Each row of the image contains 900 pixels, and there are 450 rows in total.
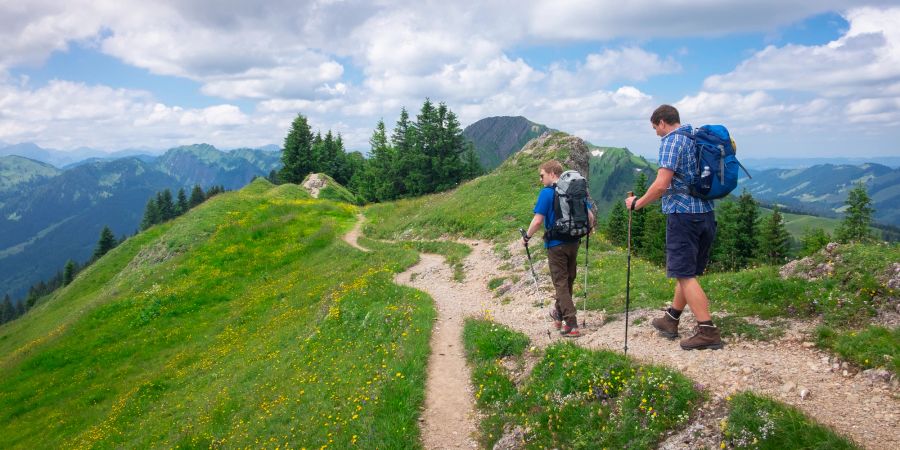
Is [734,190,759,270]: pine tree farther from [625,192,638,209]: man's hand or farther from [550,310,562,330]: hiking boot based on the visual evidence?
[625,192,638,209]: man's hand

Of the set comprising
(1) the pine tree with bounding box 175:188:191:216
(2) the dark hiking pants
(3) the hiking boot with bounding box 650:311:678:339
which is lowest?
(1) the pine tree with bounding box 175:188:191:216

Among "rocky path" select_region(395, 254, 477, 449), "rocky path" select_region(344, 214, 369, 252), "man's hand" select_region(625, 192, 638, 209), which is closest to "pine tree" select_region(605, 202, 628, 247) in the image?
"rocky path" select_region(344, 214, 369, 252)

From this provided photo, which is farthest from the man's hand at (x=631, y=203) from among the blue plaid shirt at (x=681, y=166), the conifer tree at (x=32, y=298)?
the conifer tree at (x=32, y=298)

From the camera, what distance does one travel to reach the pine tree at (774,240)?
5393cm

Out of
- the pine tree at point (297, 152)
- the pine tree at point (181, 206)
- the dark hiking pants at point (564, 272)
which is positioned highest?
the pine tree at point (297, 152)

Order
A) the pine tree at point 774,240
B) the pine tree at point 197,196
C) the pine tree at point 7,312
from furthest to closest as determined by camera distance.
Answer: the pine tree at point 7,312, the pine tree at point 197,196, the pine tree at point 774,240

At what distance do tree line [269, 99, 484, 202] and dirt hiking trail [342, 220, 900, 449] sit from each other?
53215mm

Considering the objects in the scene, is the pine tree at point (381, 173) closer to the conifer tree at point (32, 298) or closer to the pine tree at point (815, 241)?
the pine tree at point (815, 241)

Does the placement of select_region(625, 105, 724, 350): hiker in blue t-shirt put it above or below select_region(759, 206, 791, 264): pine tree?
above

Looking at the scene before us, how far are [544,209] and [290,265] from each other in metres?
26.3

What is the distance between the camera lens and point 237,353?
2064 centimetres

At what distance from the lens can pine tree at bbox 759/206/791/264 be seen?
53.9 metres

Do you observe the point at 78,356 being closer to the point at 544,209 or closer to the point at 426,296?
the point at 426,296

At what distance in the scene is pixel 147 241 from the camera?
55.1 metres
